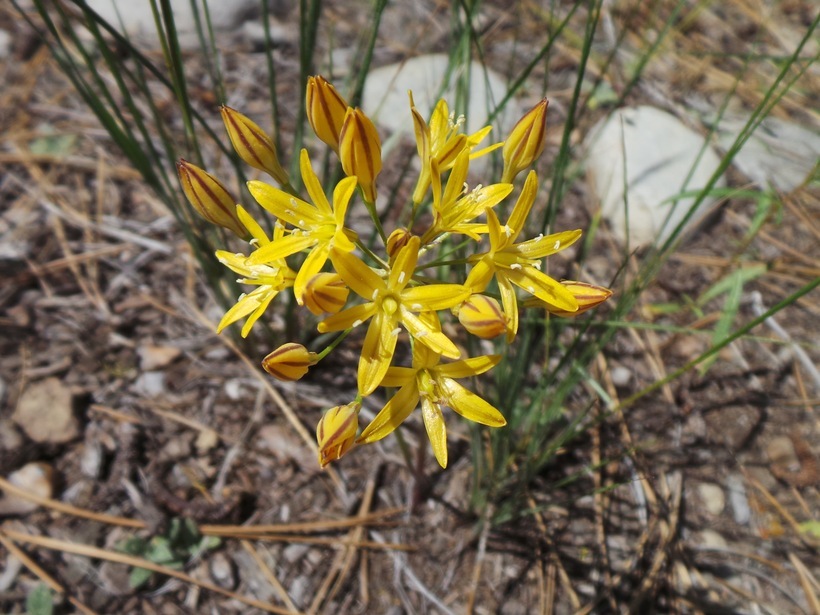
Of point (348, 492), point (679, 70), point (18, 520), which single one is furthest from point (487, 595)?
point (679, 70)

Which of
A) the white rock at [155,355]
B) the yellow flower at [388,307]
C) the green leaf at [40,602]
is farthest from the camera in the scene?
the white rock at [155,355]

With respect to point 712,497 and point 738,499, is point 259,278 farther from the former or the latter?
point 738,499

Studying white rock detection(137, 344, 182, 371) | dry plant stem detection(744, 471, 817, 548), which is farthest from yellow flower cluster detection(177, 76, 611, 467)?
dry plant stem detection(744, 471, 817, 548)

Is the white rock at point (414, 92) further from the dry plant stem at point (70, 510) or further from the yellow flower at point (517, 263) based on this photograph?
the dry plant stem at point (70, 510)

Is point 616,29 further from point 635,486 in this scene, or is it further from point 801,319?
point 635,486

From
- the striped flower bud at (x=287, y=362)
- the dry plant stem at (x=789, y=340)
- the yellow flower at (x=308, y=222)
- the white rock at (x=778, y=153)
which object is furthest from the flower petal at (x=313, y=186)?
the white rock at (x=778, y=153)
